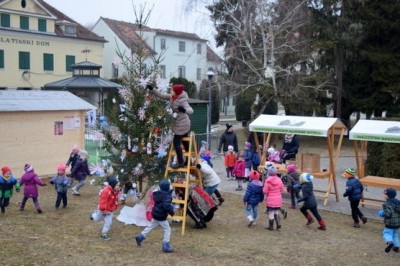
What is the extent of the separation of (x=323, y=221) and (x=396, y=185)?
2858 millimetres

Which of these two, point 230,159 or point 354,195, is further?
point 230,159

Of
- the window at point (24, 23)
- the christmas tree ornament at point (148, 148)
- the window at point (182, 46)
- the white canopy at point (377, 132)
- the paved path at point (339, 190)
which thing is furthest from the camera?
the window at point (182, 46)

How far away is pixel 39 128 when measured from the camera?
16.9m

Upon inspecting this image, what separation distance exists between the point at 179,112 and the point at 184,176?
73.0 inches

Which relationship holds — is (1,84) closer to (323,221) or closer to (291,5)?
(291,5)

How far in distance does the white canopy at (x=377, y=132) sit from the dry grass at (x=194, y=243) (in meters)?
2.38

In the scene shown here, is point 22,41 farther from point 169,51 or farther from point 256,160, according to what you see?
point 256,160

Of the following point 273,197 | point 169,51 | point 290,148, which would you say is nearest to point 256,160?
point 290,148

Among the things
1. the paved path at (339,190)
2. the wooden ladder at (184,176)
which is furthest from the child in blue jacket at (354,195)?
the wooden ladder at (184,176)

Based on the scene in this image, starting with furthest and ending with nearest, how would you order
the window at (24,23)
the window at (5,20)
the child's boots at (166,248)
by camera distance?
the window at (24,23) → the window at (5,20) → the child's boots at (166,248)

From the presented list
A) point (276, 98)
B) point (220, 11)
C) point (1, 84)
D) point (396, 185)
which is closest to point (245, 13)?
point (220, 11)

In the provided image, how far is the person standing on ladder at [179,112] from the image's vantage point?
1049cm

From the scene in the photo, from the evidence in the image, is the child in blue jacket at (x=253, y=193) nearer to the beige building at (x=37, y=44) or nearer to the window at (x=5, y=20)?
the beige building at (x=37, y=44)

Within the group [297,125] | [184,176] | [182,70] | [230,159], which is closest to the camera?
[184,176]
